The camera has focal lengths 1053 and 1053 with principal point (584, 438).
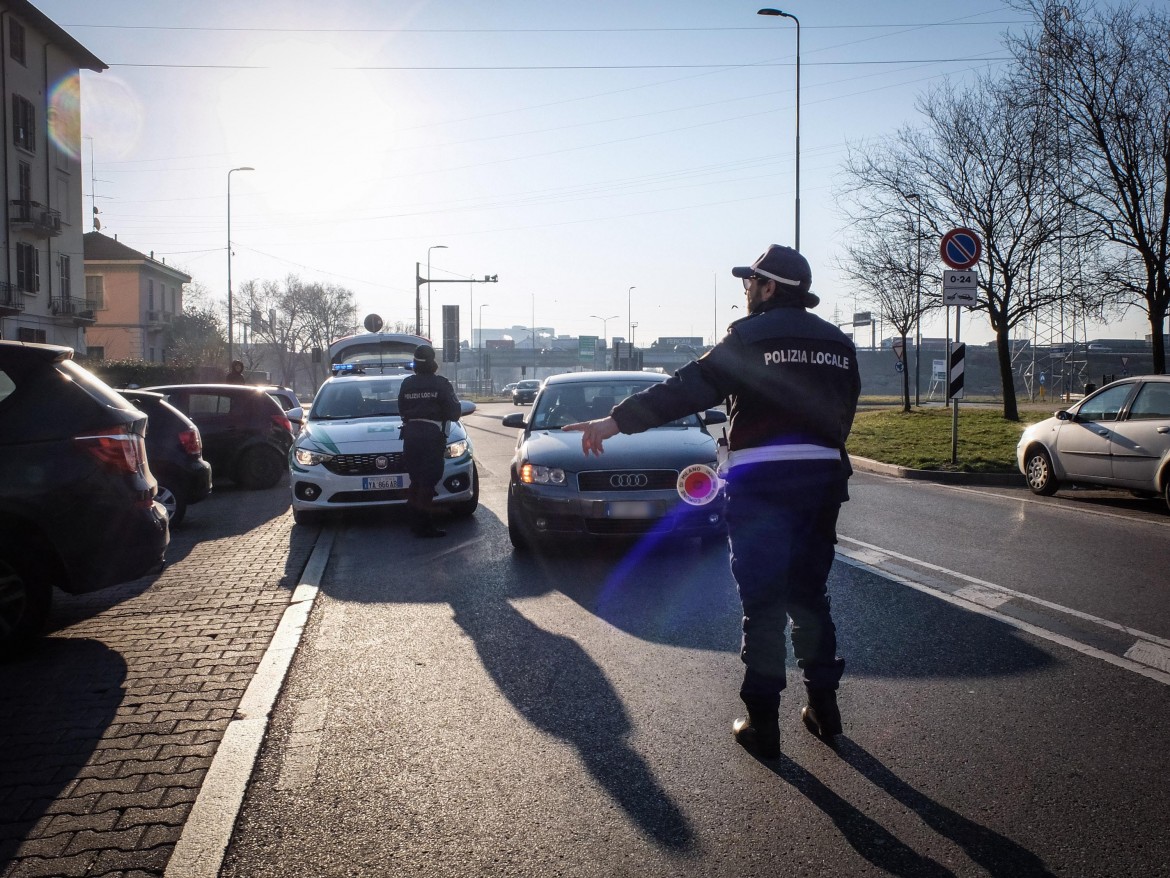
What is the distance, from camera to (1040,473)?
1353 cm

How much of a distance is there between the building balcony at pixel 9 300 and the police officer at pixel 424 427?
3599 centimetres

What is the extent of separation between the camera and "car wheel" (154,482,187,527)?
34.4 ft

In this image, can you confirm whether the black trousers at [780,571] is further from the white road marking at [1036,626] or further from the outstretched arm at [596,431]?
the white road marking at [1036,626]

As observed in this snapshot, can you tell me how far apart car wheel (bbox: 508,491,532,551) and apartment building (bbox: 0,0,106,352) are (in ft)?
124

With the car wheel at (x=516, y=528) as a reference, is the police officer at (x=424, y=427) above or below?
above

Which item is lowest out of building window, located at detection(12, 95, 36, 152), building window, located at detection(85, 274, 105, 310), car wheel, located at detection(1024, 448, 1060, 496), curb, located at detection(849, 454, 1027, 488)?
curb, located at detection(849, 454, 1027, 488)

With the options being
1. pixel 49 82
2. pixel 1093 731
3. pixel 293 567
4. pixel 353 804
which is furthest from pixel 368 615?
pixel 49 82

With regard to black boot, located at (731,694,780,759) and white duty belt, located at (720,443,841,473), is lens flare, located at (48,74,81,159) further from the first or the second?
black boot, located at (731,694,780,759)

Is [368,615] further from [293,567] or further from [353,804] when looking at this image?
[353,804]

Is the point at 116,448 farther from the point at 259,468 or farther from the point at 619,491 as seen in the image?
the point at 259,468

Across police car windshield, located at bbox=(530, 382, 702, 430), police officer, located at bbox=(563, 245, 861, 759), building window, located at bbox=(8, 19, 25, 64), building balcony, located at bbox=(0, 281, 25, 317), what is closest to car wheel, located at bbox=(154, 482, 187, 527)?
police car windshield, located at bbox=(530, 382, 702, 430)

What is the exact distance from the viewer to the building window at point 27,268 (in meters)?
42.0

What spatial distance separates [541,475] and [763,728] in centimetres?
454

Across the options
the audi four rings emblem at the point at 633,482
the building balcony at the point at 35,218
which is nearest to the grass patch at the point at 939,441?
the audi four rings emblem at the point at 633,482
